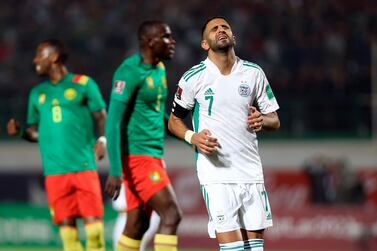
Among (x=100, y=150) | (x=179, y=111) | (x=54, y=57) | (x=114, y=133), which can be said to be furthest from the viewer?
(x=54, y=57)

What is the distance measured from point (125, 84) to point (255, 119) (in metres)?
1.74

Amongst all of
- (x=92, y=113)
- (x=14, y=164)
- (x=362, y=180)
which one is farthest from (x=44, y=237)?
(x=92, y=113)

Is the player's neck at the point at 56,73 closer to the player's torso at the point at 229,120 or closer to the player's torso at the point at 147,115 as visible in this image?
the player's torso at the point at 147,115

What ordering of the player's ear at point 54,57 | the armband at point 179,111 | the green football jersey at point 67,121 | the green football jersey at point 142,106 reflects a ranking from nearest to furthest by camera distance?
1. the armband at point 179,111
2. the green football jersey at point 142,106
3. the green football jersey at point 67,121
4. the player's ear at point 54,57

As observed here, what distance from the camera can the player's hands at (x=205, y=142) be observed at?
6984 millimetres

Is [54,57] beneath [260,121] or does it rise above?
above

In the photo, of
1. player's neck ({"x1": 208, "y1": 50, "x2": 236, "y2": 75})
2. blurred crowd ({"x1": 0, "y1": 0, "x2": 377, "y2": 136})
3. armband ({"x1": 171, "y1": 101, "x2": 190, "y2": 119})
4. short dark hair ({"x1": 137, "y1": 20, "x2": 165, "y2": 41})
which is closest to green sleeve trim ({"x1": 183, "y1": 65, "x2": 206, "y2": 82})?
player's neck ({"x1": 208, "y1": 50, "x2": 236, "y2": 75})

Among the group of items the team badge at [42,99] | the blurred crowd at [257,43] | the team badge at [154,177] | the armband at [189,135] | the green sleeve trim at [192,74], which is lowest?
the team badge at [154,177]

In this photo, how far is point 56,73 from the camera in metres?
9.79

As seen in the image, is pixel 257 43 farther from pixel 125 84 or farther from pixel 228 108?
pixel 228 108

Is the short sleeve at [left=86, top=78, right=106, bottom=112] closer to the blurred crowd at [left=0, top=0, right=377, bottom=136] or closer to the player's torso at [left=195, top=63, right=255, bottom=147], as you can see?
the player's torso at [left=195, top=63, right=255, bottom=147]

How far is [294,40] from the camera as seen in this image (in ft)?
62.2

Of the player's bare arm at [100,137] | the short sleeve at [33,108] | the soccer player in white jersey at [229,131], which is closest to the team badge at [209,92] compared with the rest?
the soccer player in white jersey at [229,131]

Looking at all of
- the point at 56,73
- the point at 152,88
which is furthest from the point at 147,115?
the point at 56,73
